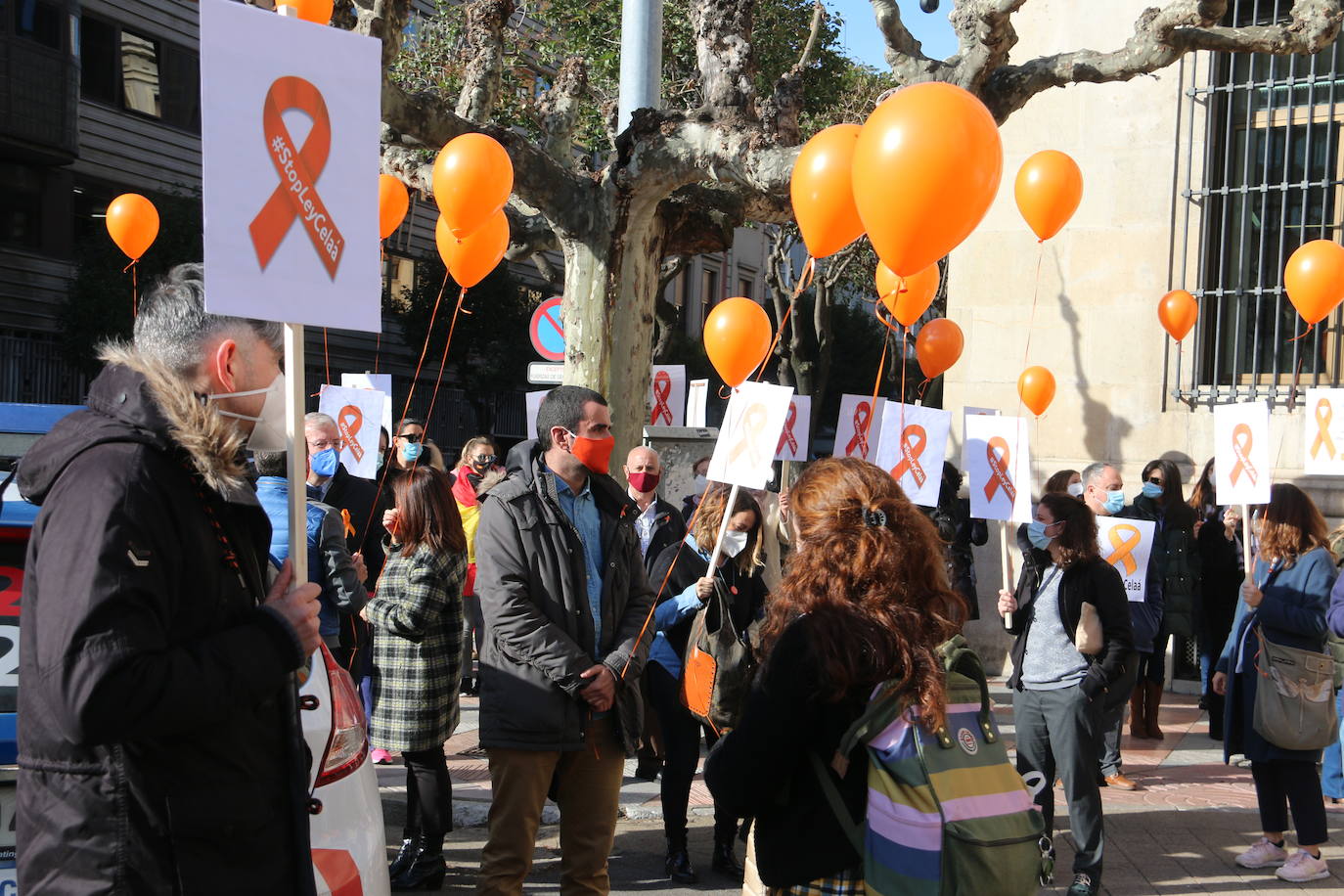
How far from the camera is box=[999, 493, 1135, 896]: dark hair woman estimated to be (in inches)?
211

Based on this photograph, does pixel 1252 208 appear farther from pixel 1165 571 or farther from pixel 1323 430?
pixel 1323 430

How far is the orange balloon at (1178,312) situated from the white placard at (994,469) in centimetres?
365

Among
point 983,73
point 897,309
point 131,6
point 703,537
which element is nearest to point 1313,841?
point 703,537

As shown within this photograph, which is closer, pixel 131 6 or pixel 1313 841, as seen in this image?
pixel 1313 841

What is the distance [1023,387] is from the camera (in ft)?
35.7

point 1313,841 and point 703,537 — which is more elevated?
point 703,537

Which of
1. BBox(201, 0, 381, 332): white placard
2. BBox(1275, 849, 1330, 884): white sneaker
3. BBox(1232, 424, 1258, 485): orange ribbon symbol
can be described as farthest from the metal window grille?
BBox(201, 0, 381, 332): white placard

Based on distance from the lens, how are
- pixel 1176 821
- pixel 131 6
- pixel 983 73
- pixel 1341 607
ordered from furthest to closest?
pixel 131 6
pixel 983 73
pixel 1176 821
pixel 1341 607

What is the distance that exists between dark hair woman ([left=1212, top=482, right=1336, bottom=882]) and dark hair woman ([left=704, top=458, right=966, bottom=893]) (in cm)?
390

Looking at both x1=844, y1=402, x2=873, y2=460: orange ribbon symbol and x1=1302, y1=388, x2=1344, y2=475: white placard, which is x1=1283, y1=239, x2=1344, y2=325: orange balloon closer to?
x1=1302, y1=388, x2=1344, y2=475: white placard

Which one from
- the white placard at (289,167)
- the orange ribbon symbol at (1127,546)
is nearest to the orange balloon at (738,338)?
the orange ribbon symbol at (1127,546)

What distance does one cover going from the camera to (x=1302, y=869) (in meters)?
5.87

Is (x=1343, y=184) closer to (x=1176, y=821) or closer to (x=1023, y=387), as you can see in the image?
(x=1023, y=387)

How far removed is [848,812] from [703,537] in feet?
11.5
